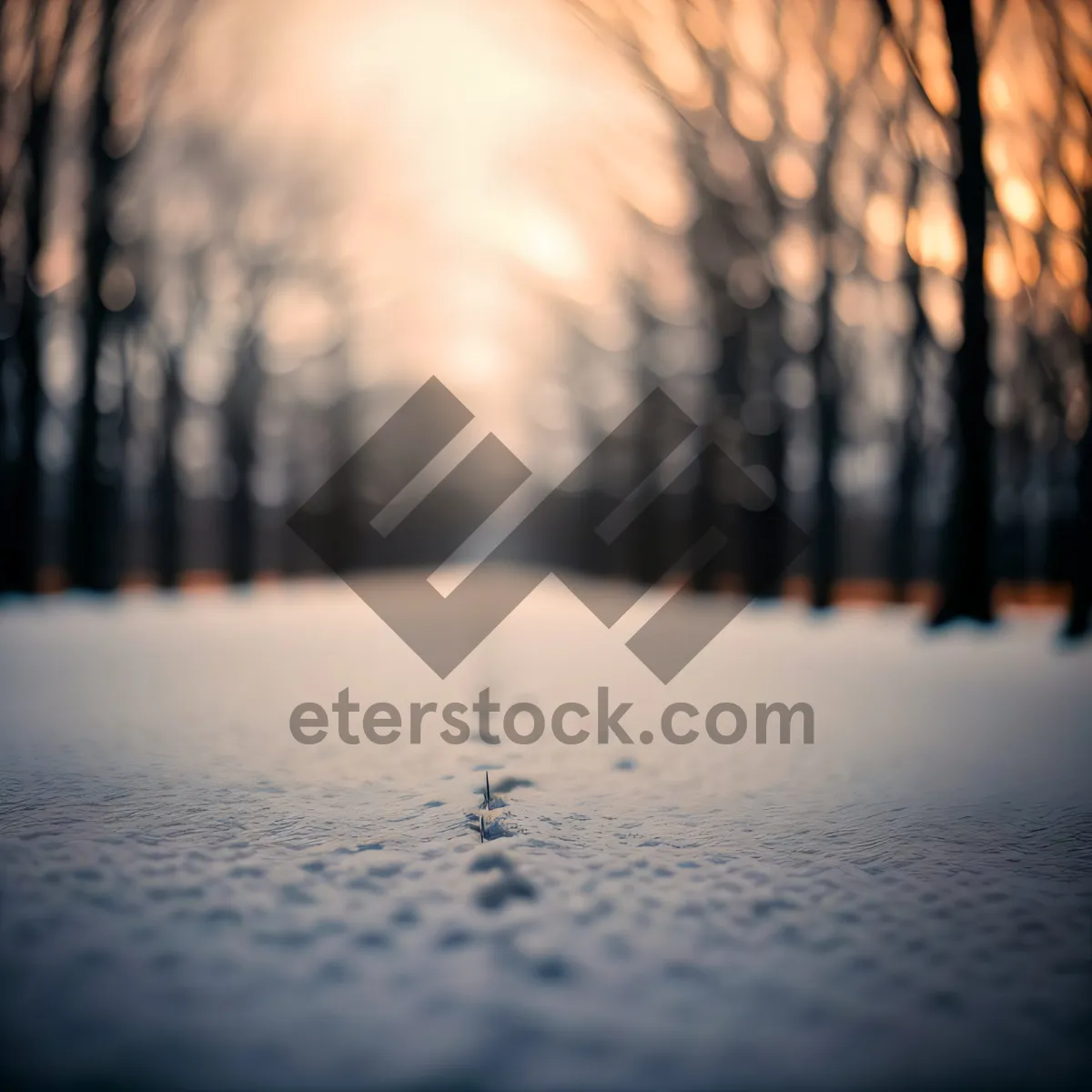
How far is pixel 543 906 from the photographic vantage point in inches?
99.6

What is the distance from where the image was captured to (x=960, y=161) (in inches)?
394

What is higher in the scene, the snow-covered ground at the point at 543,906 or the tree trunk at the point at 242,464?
the tree trunk at the point at 242,464

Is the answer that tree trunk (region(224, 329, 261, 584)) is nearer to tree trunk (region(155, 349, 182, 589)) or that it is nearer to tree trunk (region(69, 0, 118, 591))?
tree trunk (region(155, 349, 182, 589))

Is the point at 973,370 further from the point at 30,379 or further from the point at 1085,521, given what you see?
the point at 30,379

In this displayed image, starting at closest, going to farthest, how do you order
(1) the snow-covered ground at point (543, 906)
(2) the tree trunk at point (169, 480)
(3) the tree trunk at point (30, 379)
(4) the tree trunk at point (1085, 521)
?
(1) the snow-covered ground at point (543, 906)
(4) the tree trunk at point (1085, 521)
(3) the tree trunk at point (30, 379)
(2) the tree trunk at point (169, 480)

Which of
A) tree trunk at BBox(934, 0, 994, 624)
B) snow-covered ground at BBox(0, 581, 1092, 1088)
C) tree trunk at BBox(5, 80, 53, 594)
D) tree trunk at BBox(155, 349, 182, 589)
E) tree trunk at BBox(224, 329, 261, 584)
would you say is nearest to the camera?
snow-covered ground at BBox(0, 581, 1092, 1088)

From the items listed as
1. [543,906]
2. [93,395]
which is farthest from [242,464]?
[543,906]

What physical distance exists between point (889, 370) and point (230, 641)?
1293 centimetres

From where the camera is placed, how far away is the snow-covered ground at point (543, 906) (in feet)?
5.99

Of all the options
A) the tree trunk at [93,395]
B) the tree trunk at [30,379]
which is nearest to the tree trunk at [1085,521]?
the tree trunk at [93,395]

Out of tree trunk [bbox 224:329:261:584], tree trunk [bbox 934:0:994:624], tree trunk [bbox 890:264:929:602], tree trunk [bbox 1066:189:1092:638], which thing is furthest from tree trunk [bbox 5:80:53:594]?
tree trunk [bbox 1066:189:1092:638]

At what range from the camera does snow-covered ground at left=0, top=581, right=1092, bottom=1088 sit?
1826mm

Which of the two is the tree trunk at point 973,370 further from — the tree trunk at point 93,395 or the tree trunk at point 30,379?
the tree trunk at point 30,379

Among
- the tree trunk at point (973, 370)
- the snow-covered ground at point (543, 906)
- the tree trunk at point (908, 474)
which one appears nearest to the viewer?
the snow-covered ground at point (543, 906)
